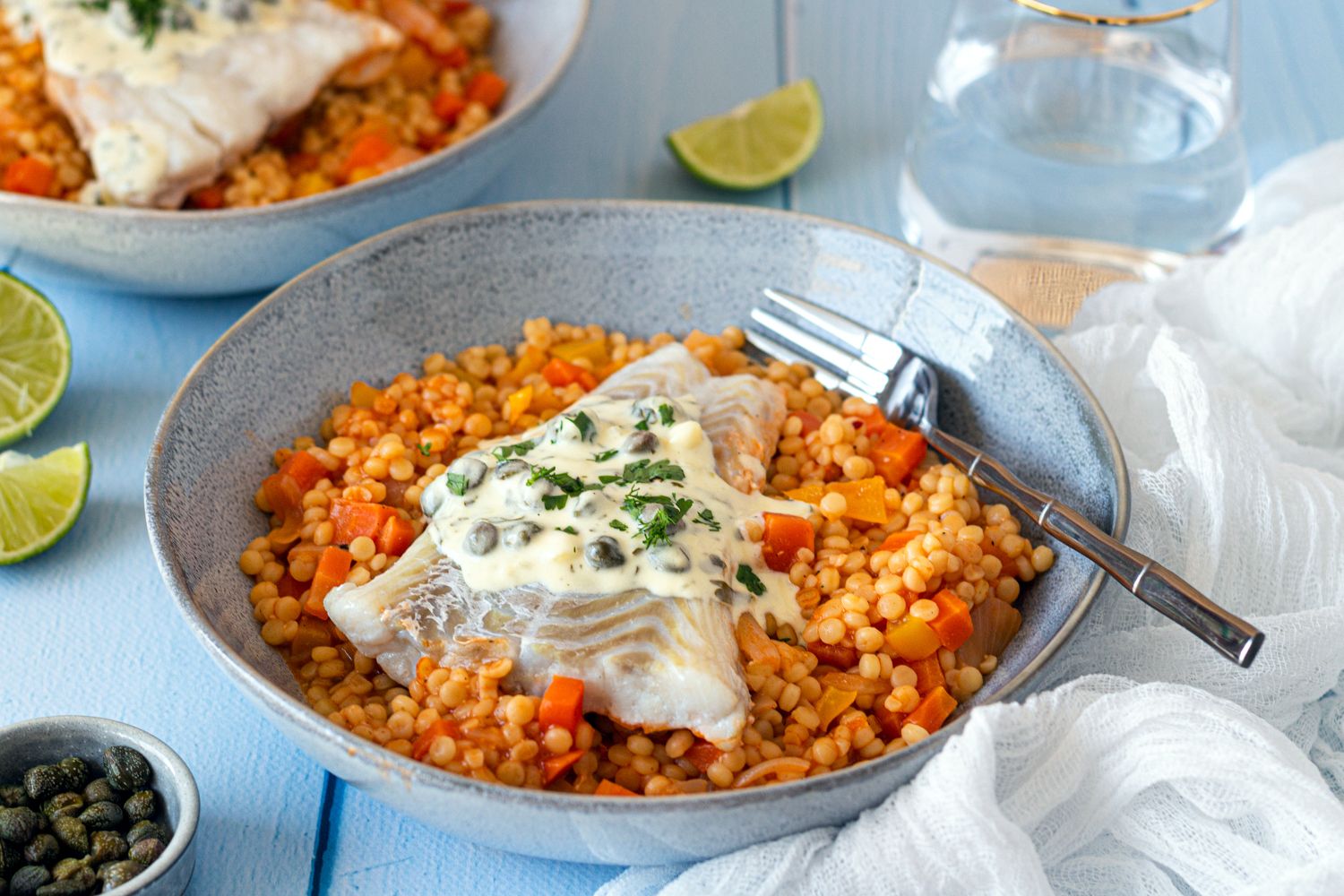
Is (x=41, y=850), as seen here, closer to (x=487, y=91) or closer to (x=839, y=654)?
(x=839, y=654)

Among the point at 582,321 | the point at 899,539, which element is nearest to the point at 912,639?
the point at 899,539

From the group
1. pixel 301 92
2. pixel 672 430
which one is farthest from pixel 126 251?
pixel 672 430

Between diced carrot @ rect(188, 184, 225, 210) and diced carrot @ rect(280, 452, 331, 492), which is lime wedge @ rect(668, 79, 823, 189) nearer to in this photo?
diced carrot @ rect(188, 184, 225, 210)

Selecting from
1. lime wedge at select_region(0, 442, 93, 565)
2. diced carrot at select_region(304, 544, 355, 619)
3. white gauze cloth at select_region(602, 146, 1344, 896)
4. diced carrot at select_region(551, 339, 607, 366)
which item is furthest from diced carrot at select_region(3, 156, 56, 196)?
white gauze cloth at select_region(602, 146, 1344, 896)

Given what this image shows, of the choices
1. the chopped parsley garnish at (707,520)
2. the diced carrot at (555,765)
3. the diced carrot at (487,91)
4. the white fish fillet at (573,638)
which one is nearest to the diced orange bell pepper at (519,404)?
the white fish fillet at (573,638)

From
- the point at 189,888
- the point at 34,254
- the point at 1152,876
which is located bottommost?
the point at 189,888

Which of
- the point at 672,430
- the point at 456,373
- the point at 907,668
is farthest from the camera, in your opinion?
the point at 456,373

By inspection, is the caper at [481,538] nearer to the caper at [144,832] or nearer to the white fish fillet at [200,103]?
the caper at [144,832]

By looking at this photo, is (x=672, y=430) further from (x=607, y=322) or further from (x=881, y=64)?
(x=881, y=64)
